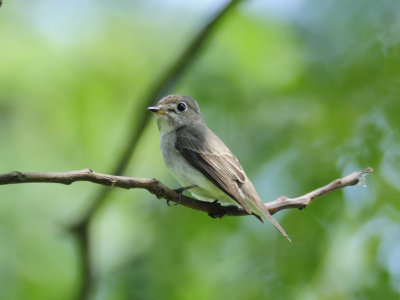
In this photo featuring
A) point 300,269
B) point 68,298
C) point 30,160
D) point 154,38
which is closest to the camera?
point 300,269

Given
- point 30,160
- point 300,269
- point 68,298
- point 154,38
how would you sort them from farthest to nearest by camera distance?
point 154,38
point 30,160
point 68,298
point 300,269

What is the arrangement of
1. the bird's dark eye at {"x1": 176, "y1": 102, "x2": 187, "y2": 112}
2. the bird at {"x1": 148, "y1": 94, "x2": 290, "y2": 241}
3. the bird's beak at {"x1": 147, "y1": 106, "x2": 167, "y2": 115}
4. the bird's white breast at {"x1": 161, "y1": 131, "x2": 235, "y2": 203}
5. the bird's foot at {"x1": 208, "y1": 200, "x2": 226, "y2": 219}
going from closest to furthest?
the bird's foot at {"x1": 208, "y1": 200, "x2": 226, "y2": 219}
the bird at {"x1": 148, "y1": 94, "x2": 290, "y2": 241}
the bird's white breast at {"x1": 161, "y1": 131, "x2": 235, "y2": 203}
the bird's beak at {"x1": 147, "y1": 106, "x2": 167, "y2": 115}
the bird's dark eye at {"x1": 176, "y1": 102, "x2": 187, "y2": 112}

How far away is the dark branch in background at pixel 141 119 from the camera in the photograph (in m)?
4.69

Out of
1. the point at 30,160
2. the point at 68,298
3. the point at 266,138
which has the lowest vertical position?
the point at 68,298

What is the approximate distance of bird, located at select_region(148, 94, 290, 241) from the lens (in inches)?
173

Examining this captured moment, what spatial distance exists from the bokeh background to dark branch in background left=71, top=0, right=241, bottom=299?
79mm

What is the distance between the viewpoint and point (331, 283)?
465 cm

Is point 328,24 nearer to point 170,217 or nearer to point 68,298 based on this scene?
point 170,217

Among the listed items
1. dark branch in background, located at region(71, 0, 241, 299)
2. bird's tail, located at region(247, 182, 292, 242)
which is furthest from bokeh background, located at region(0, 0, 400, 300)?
bird's tail, located at region(247, 182, 292, 242)

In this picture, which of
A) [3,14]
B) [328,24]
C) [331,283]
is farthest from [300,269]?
[3,14]

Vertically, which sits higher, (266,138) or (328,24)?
(328,24)

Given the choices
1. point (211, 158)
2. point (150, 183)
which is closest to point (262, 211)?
point (211, 158)

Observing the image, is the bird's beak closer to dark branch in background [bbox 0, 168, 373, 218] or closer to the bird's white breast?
the bird's white breast

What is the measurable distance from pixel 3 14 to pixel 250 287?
415 cm
